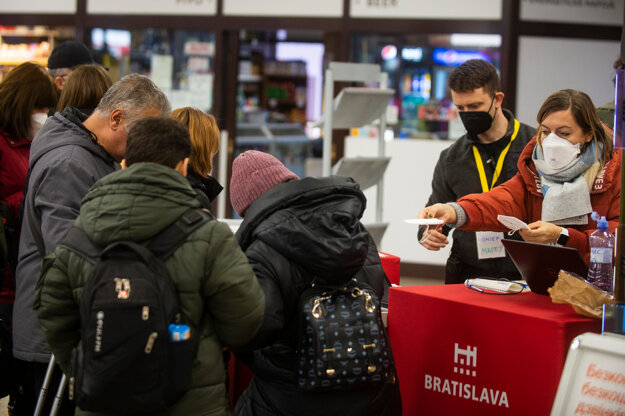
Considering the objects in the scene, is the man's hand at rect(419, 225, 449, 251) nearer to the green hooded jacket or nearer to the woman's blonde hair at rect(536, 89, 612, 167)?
the woman's blonde hair at rect(536, 89, 612, 167)

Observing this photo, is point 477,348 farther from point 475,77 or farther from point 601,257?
point 475,77

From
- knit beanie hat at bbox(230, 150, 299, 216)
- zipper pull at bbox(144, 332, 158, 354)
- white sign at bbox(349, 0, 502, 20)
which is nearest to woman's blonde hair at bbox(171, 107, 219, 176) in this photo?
knit beanie hat at bbox(230, 150, 299, 216)

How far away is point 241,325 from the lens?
2045 mm

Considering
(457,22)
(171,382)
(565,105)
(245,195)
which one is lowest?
(171,382)

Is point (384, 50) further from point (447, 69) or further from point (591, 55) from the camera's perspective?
point (591, 55)

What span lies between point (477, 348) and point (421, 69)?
19.4ft

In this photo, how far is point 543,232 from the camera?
240 centimetres

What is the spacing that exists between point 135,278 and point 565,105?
1569 mm

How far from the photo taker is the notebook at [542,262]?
2211 mm

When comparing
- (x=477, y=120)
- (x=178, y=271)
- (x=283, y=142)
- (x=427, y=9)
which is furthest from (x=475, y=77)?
(x=283, y=142)

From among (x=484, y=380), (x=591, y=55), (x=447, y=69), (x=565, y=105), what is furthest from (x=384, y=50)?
(x=484, y=380)

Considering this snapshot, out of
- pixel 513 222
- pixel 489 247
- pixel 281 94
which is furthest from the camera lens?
pixel 281 94

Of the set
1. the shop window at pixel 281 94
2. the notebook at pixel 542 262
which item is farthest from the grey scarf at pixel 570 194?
the shop window at pixel 281 94

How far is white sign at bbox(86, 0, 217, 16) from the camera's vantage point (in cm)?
816
